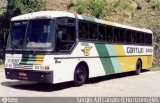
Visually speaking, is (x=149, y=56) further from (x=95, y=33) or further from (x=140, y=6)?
(x=140, y=6)

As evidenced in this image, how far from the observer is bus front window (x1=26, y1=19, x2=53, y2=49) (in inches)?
527

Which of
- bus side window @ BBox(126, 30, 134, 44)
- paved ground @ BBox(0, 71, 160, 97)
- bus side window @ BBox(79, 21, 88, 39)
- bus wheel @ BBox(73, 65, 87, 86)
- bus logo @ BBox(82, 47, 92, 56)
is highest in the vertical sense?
bus side window @ BBox(79, 21, 88, 39)

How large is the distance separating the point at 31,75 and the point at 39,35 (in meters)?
1.53

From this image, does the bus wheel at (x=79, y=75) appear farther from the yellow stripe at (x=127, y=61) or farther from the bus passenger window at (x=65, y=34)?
the yellow stripe at (x=127, y=61)

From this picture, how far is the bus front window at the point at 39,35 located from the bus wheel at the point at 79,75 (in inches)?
83.3

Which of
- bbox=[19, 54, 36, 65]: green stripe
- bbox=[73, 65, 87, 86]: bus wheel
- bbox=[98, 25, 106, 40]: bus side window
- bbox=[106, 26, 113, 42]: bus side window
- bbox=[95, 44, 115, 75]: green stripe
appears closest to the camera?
bbox=[19, 54, 36, 65]: green stripe

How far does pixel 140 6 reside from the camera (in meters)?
43.8

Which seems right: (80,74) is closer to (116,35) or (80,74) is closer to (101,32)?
(101,32)

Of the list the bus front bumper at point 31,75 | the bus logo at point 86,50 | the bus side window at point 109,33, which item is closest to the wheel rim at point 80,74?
the bus logo at point 86,50

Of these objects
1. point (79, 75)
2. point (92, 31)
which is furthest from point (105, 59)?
point (79, 75)

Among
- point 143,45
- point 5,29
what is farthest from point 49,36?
point 5,29

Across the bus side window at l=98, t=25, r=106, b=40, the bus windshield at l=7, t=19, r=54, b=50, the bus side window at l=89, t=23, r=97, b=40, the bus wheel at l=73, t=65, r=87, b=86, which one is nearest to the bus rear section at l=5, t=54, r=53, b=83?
the bus windshield at l=7, t=19, r=54, b=50

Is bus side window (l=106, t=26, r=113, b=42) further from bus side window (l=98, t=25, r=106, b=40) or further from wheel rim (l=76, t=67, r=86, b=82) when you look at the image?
wheel rim (l=76, t=67, r=86, b=82)

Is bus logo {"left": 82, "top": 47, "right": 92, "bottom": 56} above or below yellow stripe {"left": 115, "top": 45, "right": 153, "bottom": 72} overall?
above
